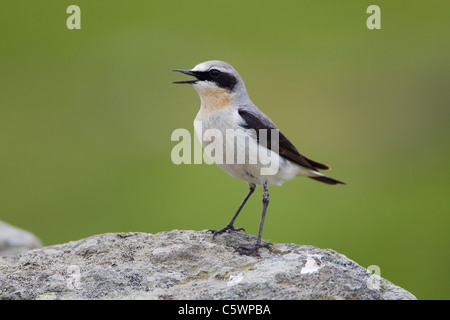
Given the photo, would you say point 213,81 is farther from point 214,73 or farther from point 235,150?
point 235,150

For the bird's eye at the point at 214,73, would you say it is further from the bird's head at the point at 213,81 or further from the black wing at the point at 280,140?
the black wing at the point at 280,140

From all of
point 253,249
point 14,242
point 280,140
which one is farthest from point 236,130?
point 14,242

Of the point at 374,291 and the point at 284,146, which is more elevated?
the point at 284,146

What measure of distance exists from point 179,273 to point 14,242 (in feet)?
10.9

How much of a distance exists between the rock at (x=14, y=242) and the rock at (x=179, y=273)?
1510 mm

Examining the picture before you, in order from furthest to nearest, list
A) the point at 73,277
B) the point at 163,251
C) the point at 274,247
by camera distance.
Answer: the point at 274,247 → the point at 163,251 → the point at 73,277

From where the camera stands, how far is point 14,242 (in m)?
7.68

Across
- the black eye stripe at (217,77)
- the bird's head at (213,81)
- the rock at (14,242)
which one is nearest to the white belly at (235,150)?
the bird's head at (213,81)

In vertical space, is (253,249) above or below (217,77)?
below

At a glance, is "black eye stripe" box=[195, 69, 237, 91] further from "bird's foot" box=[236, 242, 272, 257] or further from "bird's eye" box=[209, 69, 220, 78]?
"bird's foot" box=[236, 242, 272, 257]
